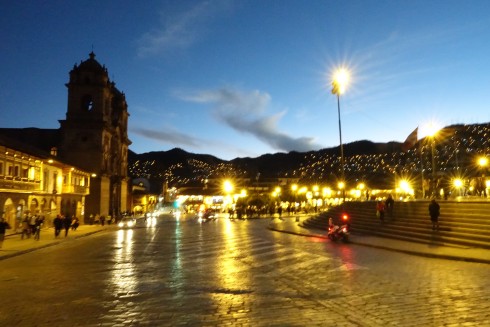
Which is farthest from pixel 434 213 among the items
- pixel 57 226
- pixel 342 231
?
pixel 57 226

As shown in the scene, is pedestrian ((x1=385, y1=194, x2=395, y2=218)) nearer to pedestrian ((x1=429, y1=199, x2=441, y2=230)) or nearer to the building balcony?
pedestrian ((x1=429, y1=199, x2=441, y2=230))

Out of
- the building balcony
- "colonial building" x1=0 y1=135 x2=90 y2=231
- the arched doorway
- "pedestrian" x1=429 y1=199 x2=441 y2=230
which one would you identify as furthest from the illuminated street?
the arched doorway

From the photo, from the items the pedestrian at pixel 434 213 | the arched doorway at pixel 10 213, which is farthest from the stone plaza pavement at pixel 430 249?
the arched doorway at pixel 10 213

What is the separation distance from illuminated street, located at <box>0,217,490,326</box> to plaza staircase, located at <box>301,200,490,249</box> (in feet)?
13.8

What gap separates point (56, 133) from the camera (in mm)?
76812

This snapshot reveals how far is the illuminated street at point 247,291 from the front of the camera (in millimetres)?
8094

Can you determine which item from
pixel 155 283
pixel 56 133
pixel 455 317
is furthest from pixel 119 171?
Answer: pixel 455 317

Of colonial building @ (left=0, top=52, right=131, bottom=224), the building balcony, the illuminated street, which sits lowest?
the illuminated street

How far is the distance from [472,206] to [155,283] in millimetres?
18698

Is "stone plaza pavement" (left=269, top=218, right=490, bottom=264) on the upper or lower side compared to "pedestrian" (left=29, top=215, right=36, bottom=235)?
lower

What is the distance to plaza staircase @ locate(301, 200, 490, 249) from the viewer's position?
20.2 m

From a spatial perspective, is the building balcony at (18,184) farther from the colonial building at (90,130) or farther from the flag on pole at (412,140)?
the flag on pole at (412,140)

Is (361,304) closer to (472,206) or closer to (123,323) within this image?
(123,323)

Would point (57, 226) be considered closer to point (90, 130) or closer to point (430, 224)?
point (430, 224)
